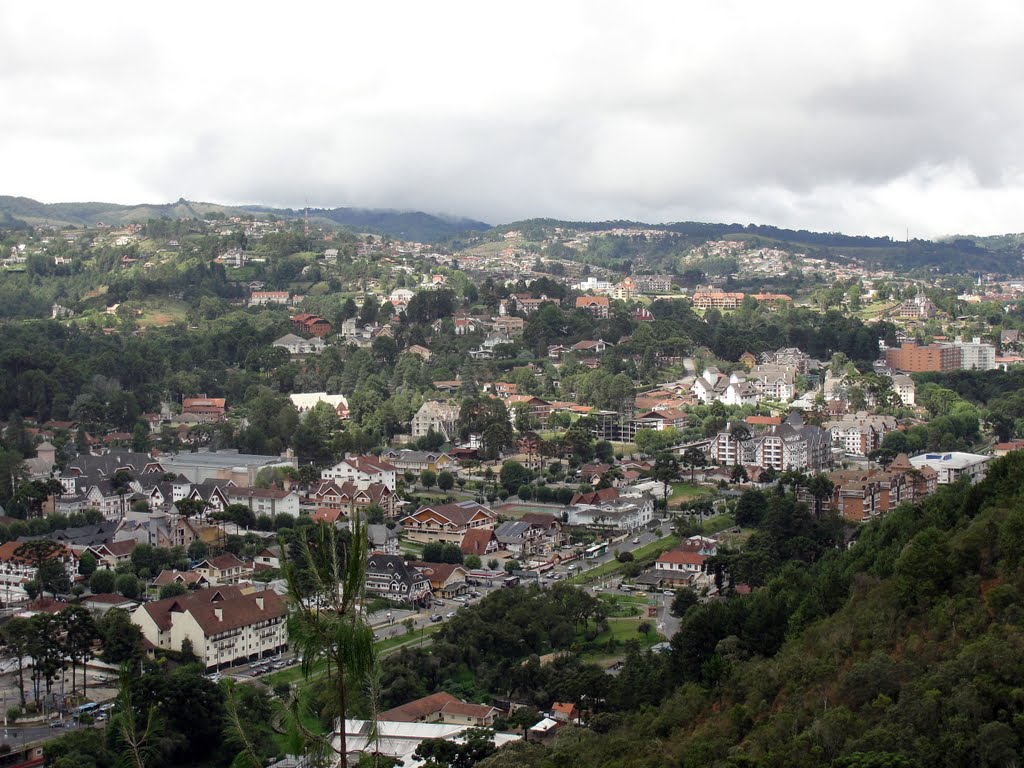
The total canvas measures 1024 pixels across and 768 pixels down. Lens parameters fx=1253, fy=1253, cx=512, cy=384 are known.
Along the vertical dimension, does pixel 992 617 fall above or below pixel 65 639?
above

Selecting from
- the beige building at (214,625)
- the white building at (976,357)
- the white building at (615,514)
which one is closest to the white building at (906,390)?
the white building at (976,357)

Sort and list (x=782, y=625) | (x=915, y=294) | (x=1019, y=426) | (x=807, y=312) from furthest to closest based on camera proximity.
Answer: (x=915, y=294) → (x=807, y=312) → (x=1019, y=426) → (x=782, y=625)

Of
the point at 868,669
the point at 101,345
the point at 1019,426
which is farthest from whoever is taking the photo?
the point at 101,345

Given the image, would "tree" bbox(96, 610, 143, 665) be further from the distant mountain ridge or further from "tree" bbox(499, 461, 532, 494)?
the distant mountain ridge

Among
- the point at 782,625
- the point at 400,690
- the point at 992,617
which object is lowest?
the point at 400,690

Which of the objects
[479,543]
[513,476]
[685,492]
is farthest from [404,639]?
[685,492]

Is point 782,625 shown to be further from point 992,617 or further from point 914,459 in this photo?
point 914,459

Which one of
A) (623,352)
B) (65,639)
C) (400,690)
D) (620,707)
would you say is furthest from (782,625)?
(623,352)
